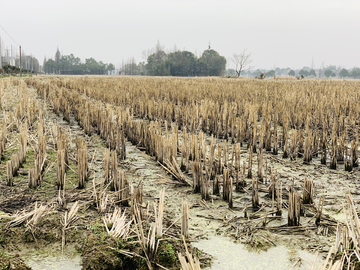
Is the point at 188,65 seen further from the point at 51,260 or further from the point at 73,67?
the point at 51,260

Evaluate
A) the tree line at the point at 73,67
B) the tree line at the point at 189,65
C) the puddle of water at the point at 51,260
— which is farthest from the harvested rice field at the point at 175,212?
the tree line at the point at 73,67

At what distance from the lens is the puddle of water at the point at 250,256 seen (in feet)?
6.78

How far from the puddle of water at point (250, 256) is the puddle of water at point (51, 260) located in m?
0.80

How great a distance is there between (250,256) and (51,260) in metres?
1.30

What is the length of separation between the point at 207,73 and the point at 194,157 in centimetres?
5776

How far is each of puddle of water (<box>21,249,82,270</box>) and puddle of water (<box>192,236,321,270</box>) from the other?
801 mm

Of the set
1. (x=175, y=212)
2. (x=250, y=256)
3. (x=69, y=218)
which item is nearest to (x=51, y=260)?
(x=69, y=218)

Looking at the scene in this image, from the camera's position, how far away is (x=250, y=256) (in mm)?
2166


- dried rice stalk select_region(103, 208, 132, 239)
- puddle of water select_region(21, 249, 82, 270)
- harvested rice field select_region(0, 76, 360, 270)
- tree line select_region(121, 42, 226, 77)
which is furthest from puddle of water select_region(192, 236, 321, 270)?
tree line select_region(121, 42, 226, 77)

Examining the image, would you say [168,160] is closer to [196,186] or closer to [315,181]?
[196,186]

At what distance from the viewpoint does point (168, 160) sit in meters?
3.78

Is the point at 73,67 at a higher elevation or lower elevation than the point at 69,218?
higher

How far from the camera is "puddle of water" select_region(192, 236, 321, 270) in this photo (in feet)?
6.78

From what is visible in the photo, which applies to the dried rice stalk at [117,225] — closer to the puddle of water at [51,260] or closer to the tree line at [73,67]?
the puddle of water at [51,260]
